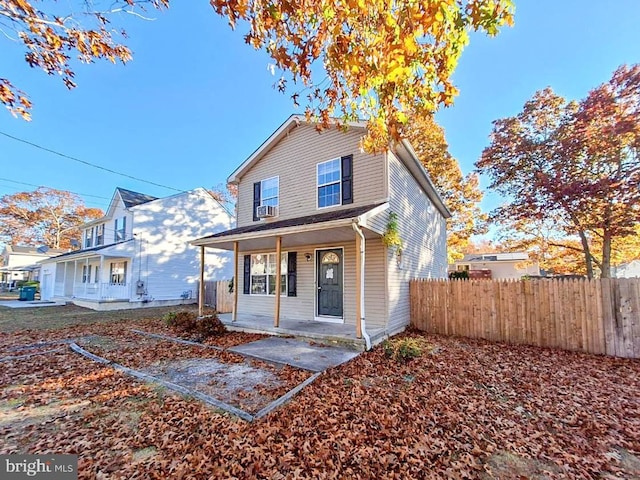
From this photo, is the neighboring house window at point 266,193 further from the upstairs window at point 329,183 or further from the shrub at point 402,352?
the shrub at point 402,352

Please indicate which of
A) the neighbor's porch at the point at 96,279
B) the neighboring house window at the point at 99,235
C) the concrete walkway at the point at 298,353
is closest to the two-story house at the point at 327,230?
the concrete walkway at the point at 298,353

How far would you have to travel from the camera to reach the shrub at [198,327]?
816cm

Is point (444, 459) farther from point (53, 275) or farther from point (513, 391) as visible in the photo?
point (53, 275)

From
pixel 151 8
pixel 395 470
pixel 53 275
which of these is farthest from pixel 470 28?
pixel 53 275

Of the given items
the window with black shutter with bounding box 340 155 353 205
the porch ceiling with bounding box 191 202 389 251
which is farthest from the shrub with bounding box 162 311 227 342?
the window with black shutter with bounding box 340 155 353 205

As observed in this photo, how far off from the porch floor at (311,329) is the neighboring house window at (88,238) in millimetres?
18849

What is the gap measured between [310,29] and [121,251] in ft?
56.9

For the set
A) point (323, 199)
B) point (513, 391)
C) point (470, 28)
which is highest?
point (470, 28)

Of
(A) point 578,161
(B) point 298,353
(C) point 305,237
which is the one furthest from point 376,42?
(A) point 578,161

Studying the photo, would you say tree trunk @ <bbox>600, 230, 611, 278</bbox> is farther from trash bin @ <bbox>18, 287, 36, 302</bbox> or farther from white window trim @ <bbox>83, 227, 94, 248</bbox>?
trash bin @ <bbox>18, 287, 36, 302</bbox>

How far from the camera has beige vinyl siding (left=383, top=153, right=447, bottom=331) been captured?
27.1 feet

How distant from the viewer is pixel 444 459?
2.79m

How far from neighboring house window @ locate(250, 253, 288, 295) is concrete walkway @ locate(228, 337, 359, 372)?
3.12 metres

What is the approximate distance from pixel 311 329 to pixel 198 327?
3566 mm
